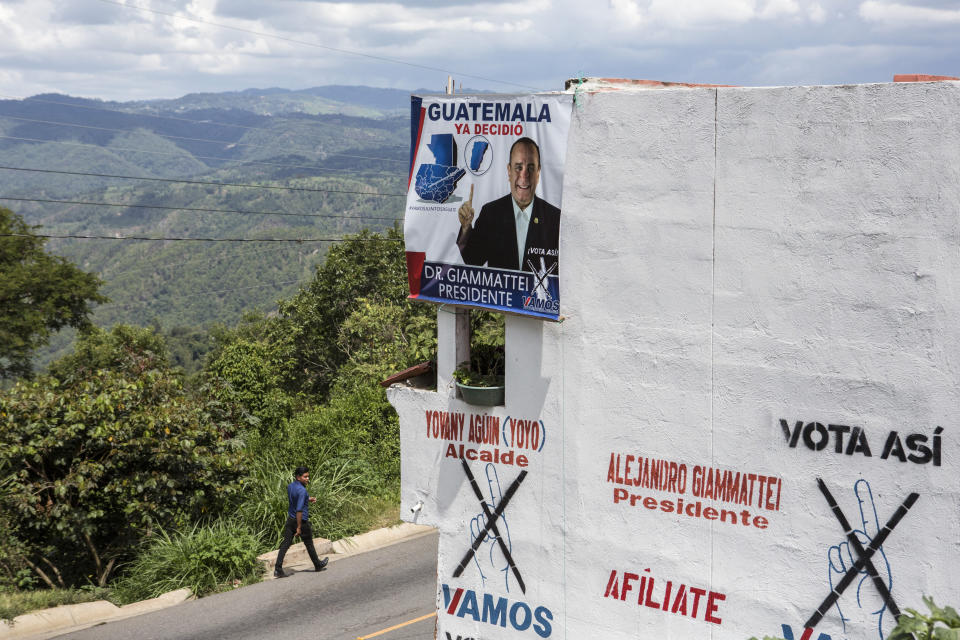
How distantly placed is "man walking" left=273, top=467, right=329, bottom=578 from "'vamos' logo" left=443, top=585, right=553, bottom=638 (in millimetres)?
4789

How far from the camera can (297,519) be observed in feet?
42.9

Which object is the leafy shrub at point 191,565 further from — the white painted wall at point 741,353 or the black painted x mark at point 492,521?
the white painted wall at point 741,353

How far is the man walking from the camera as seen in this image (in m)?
13.0

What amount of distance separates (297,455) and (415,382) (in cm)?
800

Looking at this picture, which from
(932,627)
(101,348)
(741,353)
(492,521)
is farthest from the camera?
(101,348)

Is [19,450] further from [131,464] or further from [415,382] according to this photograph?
[415,382]

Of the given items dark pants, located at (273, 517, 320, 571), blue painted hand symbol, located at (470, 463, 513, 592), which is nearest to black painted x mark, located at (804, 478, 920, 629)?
blue painted hand symbol, located at (470, 463, 513, 592)

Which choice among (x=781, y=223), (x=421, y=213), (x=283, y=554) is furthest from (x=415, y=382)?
(x=283, y=554)

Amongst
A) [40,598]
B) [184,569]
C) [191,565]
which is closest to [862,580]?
[191,565]

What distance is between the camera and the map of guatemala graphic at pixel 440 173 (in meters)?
8.16

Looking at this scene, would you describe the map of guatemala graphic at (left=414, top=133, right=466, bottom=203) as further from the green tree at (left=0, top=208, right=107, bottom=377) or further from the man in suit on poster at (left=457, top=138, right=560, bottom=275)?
the green tree at (left=0, top=208, right=107, bottom=377)

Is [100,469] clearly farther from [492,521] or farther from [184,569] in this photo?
[492,521]

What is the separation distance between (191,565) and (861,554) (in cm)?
941

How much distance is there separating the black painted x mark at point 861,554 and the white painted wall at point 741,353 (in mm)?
46
